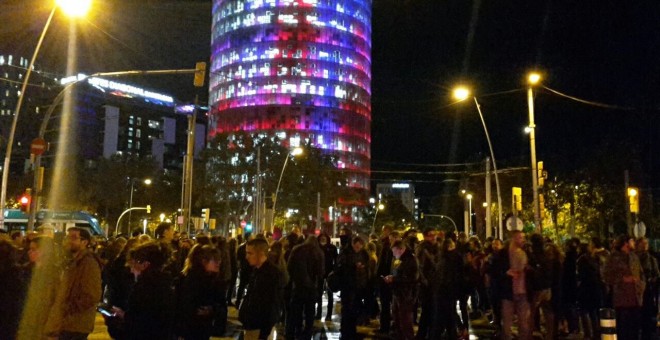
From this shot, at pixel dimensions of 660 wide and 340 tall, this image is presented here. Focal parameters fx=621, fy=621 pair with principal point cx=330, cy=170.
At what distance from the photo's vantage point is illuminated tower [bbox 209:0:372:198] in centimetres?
12569

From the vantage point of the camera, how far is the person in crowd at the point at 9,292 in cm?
612

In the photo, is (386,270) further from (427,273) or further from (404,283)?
(404,283)

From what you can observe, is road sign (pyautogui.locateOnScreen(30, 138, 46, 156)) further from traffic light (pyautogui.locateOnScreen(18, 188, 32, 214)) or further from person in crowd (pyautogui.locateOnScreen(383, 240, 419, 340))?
person in crowd (pyautogui.locateOnScreen(383, 240, 419, 340))

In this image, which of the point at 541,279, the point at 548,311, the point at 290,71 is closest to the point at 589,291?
the point at 548,311

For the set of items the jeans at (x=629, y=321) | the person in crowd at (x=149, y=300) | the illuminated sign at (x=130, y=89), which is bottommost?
the jeans at (x=629, y=321)

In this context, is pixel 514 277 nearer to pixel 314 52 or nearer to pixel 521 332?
pixel 521 332

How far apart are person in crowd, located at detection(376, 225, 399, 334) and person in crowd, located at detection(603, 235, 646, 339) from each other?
3.86 m

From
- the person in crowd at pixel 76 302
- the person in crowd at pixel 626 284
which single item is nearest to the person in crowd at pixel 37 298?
the person in crowd at pixel 76 302

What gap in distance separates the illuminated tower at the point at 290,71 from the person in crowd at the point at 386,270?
358ft

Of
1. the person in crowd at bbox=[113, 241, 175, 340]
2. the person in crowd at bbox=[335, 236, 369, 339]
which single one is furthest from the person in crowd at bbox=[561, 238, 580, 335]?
the person in crowd at bbox=[113, 241, 175, 340]

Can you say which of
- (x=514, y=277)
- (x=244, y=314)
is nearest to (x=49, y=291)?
(x=244, y=314)

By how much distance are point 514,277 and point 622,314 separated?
2265 millimetres

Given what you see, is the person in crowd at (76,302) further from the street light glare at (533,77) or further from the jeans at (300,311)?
the street light glare at (533,77)

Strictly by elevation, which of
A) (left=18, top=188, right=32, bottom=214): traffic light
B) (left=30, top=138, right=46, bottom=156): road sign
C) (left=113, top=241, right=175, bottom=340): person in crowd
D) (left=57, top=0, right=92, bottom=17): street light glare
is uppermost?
(left=57, top=0, right=92, bottom=17): street light glare
